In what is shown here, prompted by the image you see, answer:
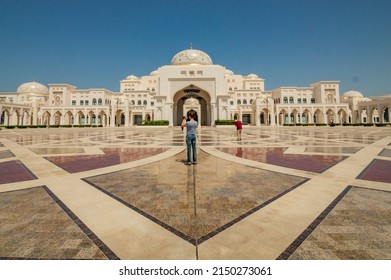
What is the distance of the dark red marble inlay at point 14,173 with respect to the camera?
4.62 meters

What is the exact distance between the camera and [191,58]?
177 ft

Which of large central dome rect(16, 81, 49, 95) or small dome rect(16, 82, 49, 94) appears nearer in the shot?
large central dome rect(16, 81, 49, 95)

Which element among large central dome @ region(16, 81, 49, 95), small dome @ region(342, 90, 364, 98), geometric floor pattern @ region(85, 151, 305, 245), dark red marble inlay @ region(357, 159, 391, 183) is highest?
large central dome @ region(16, 81, 49, 95)

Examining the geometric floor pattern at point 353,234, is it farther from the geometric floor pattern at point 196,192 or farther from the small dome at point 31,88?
the small dome at point 31,88

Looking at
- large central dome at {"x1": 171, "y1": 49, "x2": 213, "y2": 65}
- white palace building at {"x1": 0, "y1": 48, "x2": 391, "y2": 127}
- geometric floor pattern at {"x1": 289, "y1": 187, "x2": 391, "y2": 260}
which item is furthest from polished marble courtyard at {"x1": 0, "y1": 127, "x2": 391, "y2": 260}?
large central dome at {"x1": 171, "y1": 49, "x2": 213, "y2": 65}

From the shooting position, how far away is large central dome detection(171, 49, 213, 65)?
53875 mm

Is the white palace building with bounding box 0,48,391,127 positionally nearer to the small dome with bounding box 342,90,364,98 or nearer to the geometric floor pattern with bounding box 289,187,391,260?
the small dome with bounding box 342,90,364,98

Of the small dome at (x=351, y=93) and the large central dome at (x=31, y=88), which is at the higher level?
the large central dome at (x=31, y=88)

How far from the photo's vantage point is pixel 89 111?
57.1 meters

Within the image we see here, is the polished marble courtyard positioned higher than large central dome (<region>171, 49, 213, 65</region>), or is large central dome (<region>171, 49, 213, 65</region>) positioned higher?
large central dome (<region>171, 49, 213, 65</region>)

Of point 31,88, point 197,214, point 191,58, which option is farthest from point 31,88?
point 197,214

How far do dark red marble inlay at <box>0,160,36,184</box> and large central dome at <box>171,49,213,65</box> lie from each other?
52278mm

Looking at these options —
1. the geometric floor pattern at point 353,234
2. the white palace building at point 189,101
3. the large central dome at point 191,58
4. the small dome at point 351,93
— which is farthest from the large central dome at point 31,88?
the small dome at point 351,93
